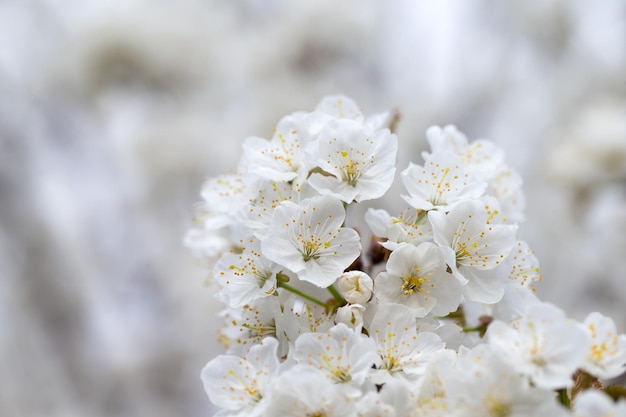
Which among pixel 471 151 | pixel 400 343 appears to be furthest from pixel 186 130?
pixel 400 343

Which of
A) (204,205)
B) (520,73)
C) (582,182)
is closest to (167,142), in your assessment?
(520,73)

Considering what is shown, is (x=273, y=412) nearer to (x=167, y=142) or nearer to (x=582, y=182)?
(x=582, y=182)

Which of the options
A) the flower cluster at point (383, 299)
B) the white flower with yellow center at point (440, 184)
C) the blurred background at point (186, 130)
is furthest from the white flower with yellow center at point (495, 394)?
the blurred background at point (186, 130)

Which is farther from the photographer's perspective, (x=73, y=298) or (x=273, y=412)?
(x=73, y=298)

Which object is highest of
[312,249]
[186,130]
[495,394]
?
[186,130]

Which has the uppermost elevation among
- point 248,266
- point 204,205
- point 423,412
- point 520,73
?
point 520,73

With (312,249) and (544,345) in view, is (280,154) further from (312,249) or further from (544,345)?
(544,345)
